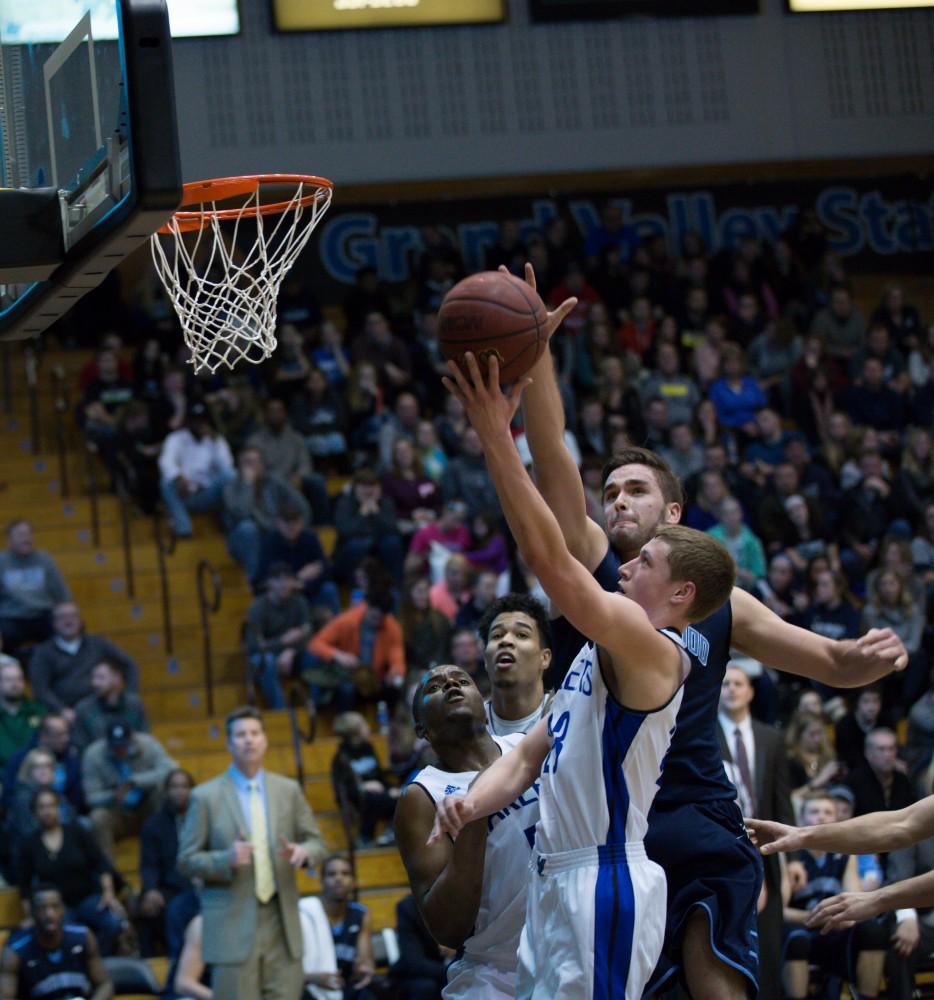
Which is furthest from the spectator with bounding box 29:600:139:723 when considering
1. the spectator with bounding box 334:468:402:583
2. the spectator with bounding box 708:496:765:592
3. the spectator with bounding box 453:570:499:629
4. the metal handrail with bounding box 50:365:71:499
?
the spectator with bounding box 708:496:765:592

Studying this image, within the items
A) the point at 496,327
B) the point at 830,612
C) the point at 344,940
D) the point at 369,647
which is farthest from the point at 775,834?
the point at 830,612

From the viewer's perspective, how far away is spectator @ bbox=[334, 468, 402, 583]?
14.2 meters

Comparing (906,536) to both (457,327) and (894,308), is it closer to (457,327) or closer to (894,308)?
(894,308)

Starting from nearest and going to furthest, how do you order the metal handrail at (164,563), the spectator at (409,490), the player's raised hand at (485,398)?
the player's raised hand at (485,398) < the metal handrail at (164,563) < the spectator at (409,490)

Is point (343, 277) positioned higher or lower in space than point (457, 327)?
higher

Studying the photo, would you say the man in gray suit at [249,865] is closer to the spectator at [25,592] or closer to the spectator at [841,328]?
the spectator at [25,592]

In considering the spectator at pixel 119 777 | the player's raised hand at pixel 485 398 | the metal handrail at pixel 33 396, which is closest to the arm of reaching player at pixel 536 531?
the player's raised hand at pixel 485 398

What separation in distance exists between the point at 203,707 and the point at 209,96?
6.51 metres

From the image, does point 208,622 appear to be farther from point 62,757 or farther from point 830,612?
point 830,612

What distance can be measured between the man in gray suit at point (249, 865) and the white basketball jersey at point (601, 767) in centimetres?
554

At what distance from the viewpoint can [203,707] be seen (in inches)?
561

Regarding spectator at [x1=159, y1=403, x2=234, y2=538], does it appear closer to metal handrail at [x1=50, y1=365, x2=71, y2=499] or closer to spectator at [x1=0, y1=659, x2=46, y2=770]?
metal handrail at [x1=50, y1=365, x2=71, y2=499]

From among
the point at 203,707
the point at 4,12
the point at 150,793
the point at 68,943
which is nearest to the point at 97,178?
the point at 4,12

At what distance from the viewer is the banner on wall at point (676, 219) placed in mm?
19922
